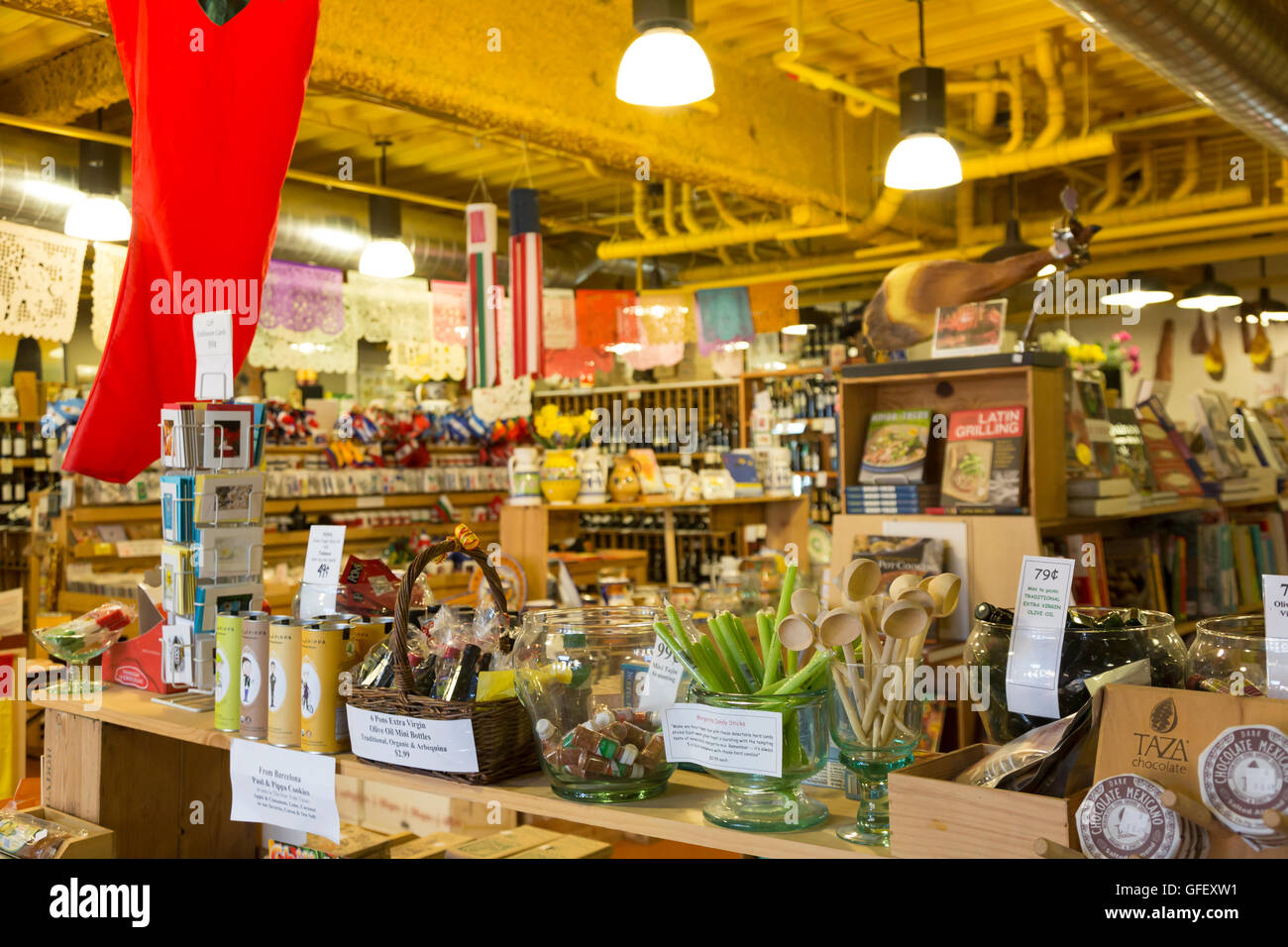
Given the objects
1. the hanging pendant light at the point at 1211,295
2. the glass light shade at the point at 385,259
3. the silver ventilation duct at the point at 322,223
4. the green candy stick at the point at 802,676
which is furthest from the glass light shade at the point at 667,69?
the hanging pendant light at the point at 1211,295

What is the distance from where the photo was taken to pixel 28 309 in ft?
18.7

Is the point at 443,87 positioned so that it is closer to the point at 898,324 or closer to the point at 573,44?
the point at 573,44

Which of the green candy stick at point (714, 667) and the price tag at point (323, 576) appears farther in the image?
the price tag at point (323, 576)

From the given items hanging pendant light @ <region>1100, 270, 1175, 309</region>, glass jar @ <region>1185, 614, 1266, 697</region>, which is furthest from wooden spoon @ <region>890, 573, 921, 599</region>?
hanging pendant light @ <region>1100, 270, 1175, 309</region>

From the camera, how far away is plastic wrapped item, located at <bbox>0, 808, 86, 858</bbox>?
203cm

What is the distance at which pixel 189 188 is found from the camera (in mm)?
2271

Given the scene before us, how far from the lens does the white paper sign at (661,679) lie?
1.46 m

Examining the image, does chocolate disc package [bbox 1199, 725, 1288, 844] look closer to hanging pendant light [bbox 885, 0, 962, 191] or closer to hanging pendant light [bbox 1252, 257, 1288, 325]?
Result: hanging pendant light [bbox 885, 0, 962, 191]

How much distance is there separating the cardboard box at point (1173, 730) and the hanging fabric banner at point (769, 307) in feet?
24.4

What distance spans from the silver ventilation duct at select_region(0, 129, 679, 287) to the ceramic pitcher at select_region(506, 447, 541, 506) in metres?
2.10

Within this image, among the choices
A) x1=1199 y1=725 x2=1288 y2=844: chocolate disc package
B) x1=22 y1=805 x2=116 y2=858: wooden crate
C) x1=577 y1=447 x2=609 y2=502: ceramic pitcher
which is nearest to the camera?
x1=1199 y1=725 x2=1288 y2=844: chocolate disc package

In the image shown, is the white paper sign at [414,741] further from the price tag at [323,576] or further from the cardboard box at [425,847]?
the cardboard box at [425,847]

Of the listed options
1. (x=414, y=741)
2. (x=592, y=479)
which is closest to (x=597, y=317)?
(x=592, y=479)

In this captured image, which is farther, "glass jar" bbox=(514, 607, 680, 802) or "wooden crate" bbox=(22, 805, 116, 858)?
"wooden crate" bbox=(22, 805, 116, 858)
